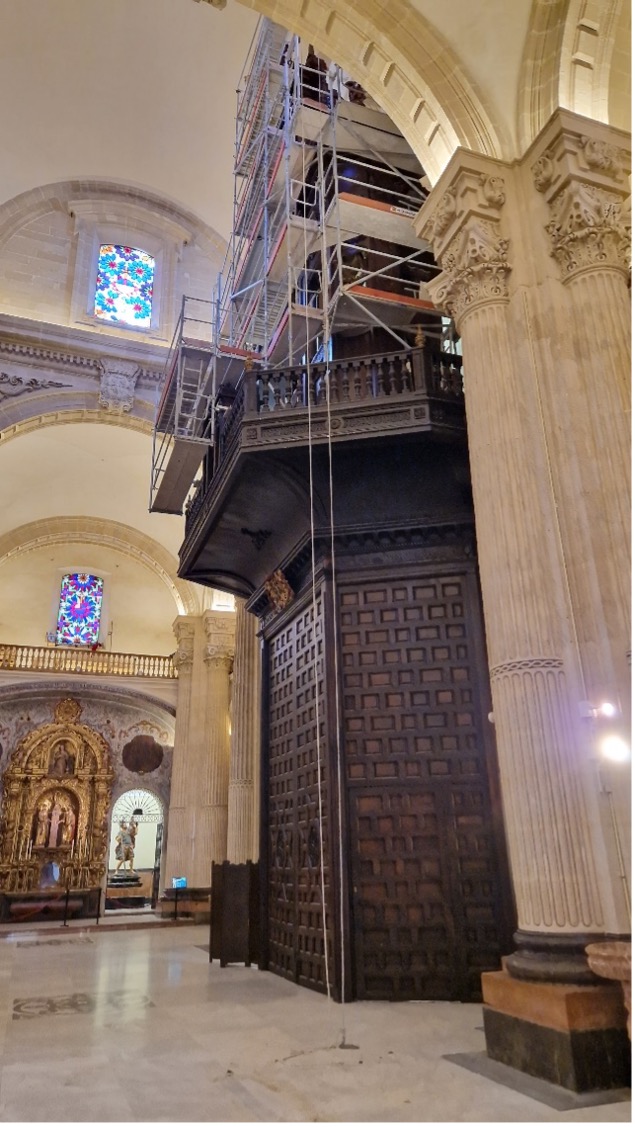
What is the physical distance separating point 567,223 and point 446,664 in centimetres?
407

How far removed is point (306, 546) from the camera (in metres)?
8.52

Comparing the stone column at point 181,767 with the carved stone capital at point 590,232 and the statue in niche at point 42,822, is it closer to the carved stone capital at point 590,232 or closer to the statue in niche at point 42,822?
the statue in niche at point 42,822

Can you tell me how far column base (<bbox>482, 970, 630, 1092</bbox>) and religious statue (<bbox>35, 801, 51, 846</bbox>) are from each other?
18409 millimetres

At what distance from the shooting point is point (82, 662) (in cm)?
2152

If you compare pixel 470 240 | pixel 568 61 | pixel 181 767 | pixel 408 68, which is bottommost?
pixel 181 767

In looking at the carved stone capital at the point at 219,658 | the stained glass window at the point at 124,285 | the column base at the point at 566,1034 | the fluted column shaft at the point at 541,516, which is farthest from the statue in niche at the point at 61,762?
the column base at the point at 566,1034

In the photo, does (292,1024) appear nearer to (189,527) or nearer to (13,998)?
(13,998)

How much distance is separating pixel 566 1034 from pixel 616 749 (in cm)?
156

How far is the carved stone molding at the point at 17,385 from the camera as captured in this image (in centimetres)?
1600

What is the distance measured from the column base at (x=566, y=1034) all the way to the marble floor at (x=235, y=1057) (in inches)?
9.8

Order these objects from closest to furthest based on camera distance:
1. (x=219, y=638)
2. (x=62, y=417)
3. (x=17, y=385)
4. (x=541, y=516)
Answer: (x=541, y=516) < (x=17, y=385) < (x=62, y=417) < (x=219, y=638)

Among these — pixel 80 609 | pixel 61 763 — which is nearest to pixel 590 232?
pixel 61 763

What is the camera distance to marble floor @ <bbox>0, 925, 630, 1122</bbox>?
3695mm

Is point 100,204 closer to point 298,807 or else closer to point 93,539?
point 93,539
